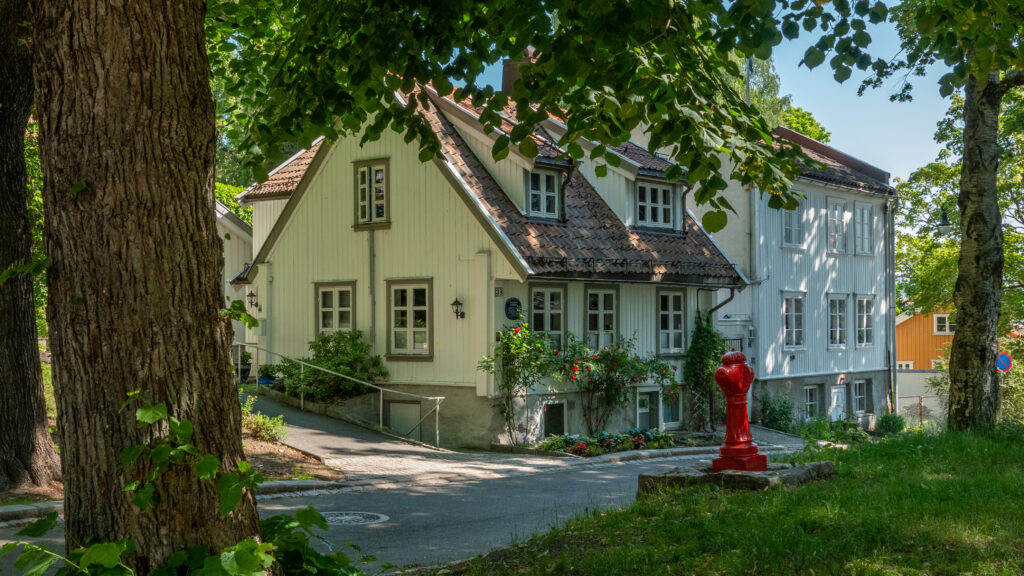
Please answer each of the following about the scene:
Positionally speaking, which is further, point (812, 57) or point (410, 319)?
point (410, 319)

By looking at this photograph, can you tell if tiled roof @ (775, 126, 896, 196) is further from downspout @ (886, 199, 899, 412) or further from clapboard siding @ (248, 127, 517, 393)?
clapboard siding @ (248, 127, 517, 393)

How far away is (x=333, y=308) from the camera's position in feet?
78.3

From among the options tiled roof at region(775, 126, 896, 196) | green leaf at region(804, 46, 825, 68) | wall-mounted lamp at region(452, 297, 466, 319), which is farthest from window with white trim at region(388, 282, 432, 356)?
tiled roof at region(775, 126, 896, 196)

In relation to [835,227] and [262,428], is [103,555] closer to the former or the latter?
[262,428]

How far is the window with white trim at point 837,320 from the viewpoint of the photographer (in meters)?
32.6

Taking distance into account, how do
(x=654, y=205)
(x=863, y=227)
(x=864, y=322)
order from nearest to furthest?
(x=654, y=205)
(x=863, y=227)
(x=864, y=322)

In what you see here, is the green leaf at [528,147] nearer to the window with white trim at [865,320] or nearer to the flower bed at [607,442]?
the flower bed at [607,442]

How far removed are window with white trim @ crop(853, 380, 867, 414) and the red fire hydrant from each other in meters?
25.6

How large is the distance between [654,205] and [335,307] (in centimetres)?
797

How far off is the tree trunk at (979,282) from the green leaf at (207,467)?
12.9m

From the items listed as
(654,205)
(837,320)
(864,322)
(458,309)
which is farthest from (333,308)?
(864,322)

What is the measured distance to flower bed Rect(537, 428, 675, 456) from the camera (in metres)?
20.4

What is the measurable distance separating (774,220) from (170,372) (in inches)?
1059

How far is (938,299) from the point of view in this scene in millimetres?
39906
